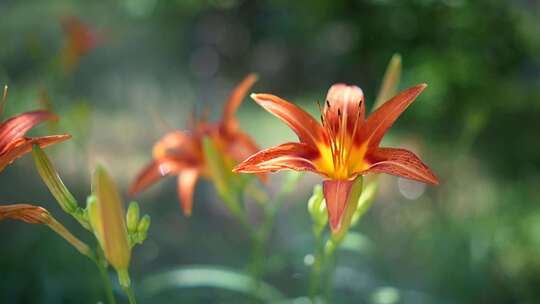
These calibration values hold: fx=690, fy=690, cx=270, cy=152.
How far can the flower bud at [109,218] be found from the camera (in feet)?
3.22

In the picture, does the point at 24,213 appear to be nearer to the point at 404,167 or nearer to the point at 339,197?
the point at 339,197

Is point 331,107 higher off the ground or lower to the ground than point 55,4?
lower

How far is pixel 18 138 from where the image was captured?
3.71ft

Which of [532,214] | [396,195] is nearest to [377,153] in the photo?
[532,214]

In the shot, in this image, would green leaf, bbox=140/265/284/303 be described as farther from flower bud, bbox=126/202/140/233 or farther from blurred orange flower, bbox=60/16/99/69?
blurred orange flower, bbox=60/16/99/69

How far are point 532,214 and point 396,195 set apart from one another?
73 centimetres

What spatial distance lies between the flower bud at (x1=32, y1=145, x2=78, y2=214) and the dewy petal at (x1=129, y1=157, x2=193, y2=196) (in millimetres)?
261

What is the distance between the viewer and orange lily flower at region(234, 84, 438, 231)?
1.12 meters

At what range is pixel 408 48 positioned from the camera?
388 cm

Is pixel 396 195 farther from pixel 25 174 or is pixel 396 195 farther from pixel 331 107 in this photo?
pixel 331 107

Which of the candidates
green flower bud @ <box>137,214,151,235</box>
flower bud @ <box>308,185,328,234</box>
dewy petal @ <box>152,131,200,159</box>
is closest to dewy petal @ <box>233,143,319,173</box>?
flower bud @ <box>308,185,328,234</box>

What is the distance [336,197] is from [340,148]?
7.3 inches

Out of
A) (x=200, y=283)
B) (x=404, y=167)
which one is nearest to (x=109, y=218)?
(x=404, y=167)

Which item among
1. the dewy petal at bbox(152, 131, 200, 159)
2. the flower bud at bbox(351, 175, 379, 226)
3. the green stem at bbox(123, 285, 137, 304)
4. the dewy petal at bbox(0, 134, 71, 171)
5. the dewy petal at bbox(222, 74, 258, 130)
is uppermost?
the dewy petal at bbox(222, 74, 258, 130)
